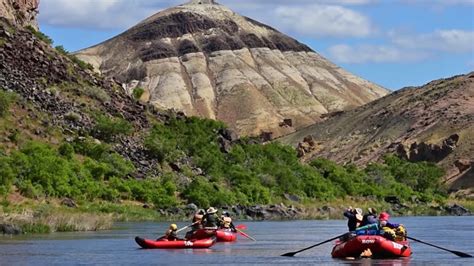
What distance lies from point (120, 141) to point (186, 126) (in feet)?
67.8

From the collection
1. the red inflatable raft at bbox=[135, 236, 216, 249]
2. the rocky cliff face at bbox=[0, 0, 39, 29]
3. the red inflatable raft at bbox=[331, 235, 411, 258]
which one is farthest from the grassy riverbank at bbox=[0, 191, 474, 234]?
the rocky cliff face at bbox=[0, 0, 39, 29]

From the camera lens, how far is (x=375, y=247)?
54875mm

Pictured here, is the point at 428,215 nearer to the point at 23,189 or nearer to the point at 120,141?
the point at 120,141

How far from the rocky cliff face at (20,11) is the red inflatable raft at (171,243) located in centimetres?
7345

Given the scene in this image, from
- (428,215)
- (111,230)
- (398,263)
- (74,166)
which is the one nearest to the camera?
(398,263)

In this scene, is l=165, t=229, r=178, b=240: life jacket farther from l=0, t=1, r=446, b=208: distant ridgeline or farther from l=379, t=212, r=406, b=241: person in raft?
l=0, t=1, r=446, b=208: distant ridgeline

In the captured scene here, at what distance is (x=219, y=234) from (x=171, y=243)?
7.01 m

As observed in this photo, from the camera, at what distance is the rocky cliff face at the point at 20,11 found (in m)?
135

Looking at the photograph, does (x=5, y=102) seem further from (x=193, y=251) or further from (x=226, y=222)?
(x=193, y=251)

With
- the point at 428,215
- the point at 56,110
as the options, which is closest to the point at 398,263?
the point at 56,110

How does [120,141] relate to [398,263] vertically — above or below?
above

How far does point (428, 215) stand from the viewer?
13850 centimetres

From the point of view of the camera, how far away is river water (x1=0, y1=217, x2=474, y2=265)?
2201 inches

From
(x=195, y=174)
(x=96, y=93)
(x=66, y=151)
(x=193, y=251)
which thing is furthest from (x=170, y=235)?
(x=96, y=93)
